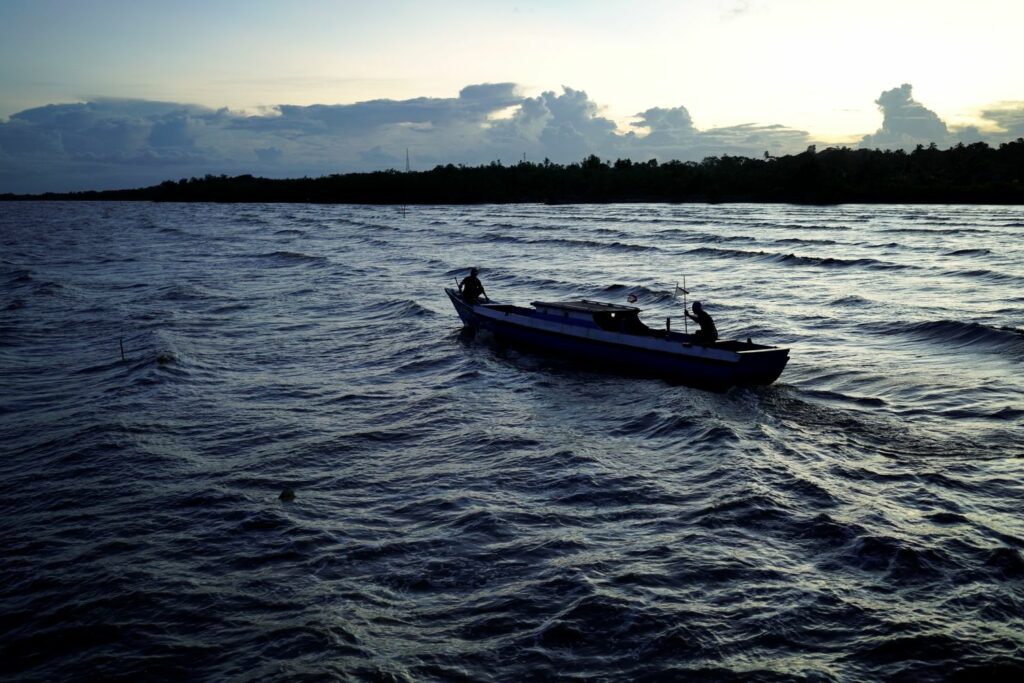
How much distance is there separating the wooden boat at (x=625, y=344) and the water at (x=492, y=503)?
743 mm

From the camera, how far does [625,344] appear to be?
28.0 m

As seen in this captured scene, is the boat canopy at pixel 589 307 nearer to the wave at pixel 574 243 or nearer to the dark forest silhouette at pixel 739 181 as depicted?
the wave at pixel 574 243

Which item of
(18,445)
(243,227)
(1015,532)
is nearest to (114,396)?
(18,445)

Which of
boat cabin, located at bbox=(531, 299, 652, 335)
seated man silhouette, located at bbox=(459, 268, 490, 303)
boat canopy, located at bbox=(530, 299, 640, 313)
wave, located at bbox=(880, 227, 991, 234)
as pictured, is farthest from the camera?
wave, located at bbox=(880, 227, 991, 234)

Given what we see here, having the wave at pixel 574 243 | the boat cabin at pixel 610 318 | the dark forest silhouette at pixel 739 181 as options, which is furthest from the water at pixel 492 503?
the dark forest silhouette at pixel 739 181

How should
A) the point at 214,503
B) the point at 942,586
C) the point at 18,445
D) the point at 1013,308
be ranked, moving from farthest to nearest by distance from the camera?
the point at 1013,308, the point at 18,445, the point at 214,503, the point at 942,586

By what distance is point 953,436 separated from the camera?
2109cm

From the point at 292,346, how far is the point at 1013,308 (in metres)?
33.4

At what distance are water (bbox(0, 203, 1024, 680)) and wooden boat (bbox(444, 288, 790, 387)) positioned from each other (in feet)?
2.44

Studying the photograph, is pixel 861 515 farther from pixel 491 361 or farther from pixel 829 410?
pixel 491 361

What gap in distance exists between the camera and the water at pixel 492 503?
11.6 m

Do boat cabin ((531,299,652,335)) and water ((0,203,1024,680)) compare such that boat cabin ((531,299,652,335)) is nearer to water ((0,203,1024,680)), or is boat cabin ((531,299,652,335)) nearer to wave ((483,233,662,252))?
water ((0,203,1024,680))

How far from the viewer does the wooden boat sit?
25.3 m

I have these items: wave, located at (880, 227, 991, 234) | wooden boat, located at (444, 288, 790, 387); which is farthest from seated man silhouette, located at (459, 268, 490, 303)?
wave, located at (880, 227, 991, 234)
